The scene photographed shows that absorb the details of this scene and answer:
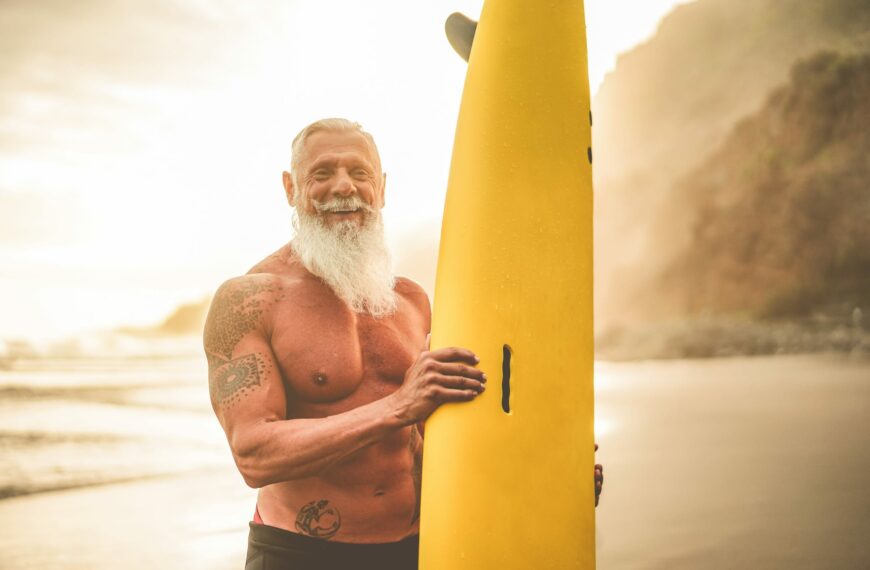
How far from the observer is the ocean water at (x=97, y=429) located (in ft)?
34.1

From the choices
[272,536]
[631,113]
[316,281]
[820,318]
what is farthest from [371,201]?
[631,113]

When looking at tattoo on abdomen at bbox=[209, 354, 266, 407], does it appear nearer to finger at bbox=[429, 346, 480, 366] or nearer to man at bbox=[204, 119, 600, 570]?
man at bbox=[204, 119, 600, 570]

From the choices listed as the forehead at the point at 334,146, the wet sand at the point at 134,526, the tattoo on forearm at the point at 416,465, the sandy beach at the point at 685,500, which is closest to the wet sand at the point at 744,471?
the sandy beach at the point at 685,500

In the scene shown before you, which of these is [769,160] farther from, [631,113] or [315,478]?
[315,478]

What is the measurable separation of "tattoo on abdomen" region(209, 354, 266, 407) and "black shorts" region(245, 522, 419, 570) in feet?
1.41

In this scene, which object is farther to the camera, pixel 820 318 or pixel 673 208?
pixel 673 208

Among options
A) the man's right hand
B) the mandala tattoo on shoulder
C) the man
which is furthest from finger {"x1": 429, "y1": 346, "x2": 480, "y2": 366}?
the mandala tattoo on shoulder

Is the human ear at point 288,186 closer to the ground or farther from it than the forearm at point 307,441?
farther from it

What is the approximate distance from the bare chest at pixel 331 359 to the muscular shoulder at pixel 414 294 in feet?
0.79

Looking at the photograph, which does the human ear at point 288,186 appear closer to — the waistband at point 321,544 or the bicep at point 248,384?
the bicep at point 248,384

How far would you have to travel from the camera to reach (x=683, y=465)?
8.77 meters

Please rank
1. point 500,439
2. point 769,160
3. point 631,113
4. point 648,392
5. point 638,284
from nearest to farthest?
1. point 500,439
2. point 648,392
3. point 769,160
4. point 638,284
5. point 631,113

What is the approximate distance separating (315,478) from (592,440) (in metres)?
0.74

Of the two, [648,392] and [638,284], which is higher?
[638,284]
